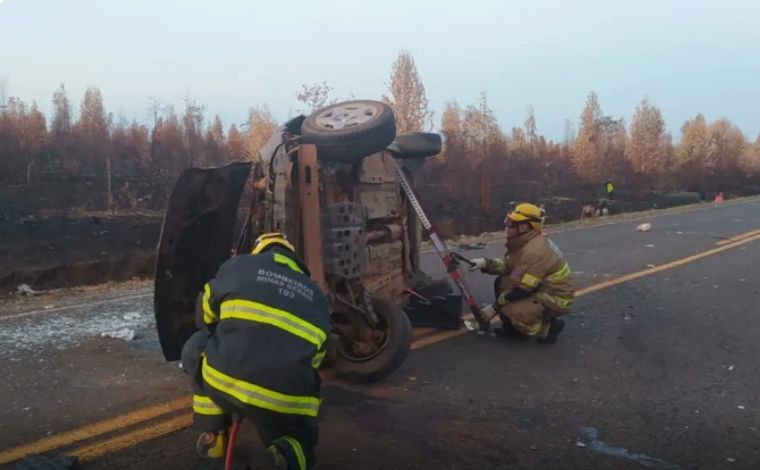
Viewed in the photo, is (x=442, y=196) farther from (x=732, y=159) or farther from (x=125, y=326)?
(x=732, y=159)

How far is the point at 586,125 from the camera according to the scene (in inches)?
2201

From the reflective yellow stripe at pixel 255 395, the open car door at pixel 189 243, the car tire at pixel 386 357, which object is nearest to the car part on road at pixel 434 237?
the car tire at pixel 386 357

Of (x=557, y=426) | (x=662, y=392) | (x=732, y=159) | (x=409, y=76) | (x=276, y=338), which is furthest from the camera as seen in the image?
(x=732, y=159)

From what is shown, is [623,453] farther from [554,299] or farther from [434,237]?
[434,237]

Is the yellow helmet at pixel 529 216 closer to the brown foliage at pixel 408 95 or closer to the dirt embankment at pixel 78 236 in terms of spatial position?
the dirt embankment at pixel 78 236

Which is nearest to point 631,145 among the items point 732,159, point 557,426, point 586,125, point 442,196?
point 586,125

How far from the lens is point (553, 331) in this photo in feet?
20.2

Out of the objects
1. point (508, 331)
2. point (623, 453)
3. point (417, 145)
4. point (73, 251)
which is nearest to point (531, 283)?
point (508, 331)

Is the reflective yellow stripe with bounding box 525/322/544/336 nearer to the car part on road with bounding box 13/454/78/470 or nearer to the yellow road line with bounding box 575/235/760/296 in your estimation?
the yellow road line with bounding box 575/235/760/296

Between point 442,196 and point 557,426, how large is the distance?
26038mm

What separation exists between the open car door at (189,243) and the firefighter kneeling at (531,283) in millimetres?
2443

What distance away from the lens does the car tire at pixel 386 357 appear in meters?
4.75

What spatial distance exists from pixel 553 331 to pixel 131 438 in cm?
369

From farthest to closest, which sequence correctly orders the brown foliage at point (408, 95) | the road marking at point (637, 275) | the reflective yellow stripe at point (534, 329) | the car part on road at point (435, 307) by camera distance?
the brown foliage at point (408, 95) < the car part on road at point (435, 307) < the road marking at point (637, 275) < the reflective yellow stripe at point (534, 329)
